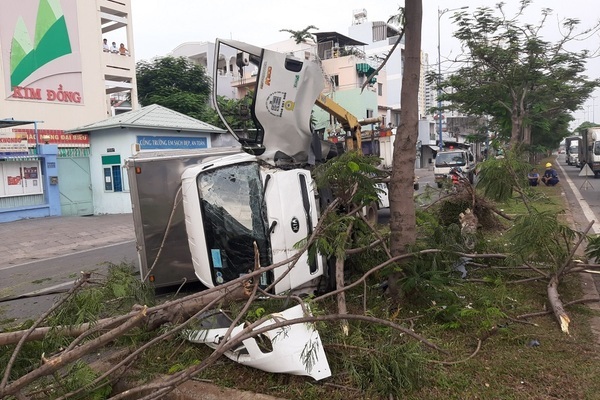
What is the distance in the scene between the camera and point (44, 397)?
3.18 meters

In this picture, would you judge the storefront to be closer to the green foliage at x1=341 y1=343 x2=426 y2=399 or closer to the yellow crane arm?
the yellow crane arm

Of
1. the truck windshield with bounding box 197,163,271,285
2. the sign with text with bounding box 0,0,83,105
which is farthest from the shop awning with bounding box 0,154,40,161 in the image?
the truck windshield with bounding box 197,163,271,285

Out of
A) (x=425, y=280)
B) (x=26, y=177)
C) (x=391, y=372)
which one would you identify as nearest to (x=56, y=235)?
(x=26, y=177)

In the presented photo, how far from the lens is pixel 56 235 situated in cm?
1396

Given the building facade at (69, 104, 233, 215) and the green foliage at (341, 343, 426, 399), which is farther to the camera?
the building facade at (69, 104, 233, 215)

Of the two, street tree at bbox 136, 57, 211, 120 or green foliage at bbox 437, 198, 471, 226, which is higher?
street tree at bbox 136, 57, 211, 120

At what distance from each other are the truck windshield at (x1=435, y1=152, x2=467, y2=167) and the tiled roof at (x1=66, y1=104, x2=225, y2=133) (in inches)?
463

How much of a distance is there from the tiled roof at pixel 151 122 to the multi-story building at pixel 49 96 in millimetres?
1416

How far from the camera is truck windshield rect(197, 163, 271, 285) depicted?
4562 millimetres

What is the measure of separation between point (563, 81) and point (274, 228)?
1604 cm

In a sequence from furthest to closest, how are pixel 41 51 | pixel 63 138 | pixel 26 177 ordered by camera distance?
pixel 41 51
pixel 63 138
pixel 26 177

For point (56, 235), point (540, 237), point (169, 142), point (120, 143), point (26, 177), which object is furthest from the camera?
point (169, 142)

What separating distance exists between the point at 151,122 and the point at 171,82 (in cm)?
1299

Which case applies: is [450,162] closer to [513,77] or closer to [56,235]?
[513,77]
